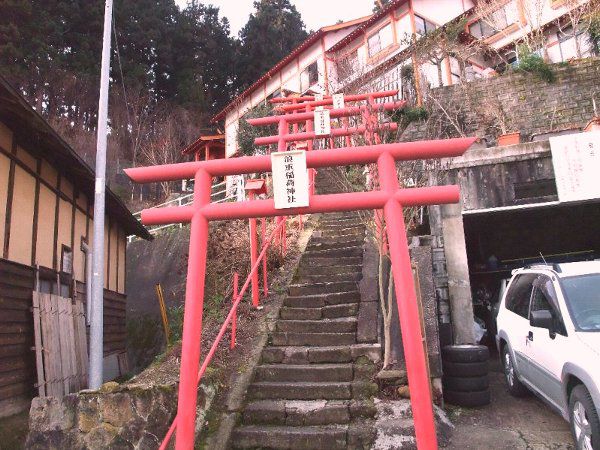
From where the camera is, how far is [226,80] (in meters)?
33.8

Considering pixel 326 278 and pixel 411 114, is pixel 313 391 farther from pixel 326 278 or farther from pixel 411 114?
pixel 411 114

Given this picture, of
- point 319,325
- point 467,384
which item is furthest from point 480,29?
point 467,384

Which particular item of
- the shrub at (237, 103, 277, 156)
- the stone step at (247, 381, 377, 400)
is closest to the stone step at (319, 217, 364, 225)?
the stone step at (247, 381, 377, 400)

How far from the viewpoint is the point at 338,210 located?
4.29 meters

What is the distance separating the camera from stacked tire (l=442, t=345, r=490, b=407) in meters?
6.08

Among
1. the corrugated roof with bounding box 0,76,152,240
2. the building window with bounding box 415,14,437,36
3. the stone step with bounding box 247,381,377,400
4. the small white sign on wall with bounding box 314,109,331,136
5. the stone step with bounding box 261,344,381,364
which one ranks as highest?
the building window with bounding box 415,14,437,36

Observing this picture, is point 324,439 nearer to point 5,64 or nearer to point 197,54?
point 5,64

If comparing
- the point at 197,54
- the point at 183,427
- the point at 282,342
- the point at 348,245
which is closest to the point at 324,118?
the point at 348,245

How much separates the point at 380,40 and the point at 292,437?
2123 cm

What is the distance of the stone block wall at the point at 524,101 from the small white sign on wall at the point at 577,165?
5.39m

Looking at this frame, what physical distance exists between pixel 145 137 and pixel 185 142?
2693mm

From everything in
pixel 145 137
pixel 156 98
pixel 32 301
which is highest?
pixel 156 98

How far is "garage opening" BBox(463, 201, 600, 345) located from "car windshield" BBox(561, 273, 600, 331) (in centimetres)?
609

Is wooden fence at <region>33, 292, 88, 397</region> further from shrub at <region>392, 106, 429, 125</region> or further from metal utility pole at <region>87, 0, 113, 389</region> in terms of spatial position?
shrub at <region>392, 106, 429, 125</region>
